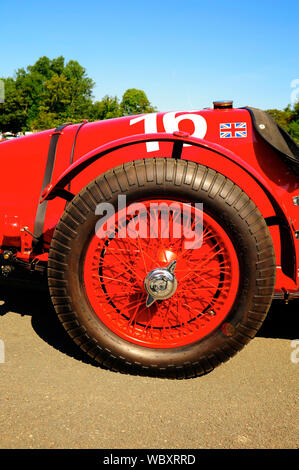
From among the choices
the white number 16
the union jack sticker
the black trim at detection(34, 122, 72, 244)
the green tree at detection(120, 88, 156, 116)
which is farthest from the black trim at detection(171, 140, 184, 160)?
the green tree at detection(120, 88, 156, 116)

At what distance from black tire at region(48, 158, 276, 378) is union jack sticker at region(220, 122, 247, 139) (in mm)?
406

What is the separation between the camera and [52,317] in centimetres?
258

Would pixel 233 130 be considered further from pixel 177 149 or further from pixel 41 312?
pixel 41 312

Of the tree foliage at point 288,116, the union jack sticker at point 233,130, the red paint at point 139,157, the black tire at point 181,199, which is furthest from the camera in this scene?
the tree foliage at point 288,116

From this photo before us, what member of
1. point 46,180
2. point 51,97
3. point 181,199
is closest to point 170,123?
point 181,199

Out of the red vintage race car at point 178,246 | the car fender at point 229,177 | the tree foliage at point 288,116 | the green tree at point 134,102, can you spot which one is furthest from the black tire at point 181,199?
the green tree at point 134,102

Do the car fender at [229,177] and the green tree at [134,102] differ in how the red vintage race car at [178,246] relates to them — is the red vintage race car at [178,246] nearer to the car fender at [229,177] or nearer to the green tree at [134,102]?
the car fender at [229,177]

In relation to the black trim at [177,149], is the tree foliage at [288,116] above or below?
above

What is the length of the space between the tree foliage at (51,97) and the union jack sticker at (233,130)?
104 ft

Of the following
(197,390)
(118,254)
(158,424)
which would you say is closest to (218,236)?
(118,254)

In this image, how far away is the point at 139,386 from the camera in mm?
1803

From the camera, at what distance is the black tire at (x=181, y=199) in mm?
1706

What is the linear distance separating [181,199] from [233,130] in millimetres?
573

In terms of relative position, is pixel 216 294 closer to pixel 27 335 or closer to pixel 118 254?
pixel 118 254
